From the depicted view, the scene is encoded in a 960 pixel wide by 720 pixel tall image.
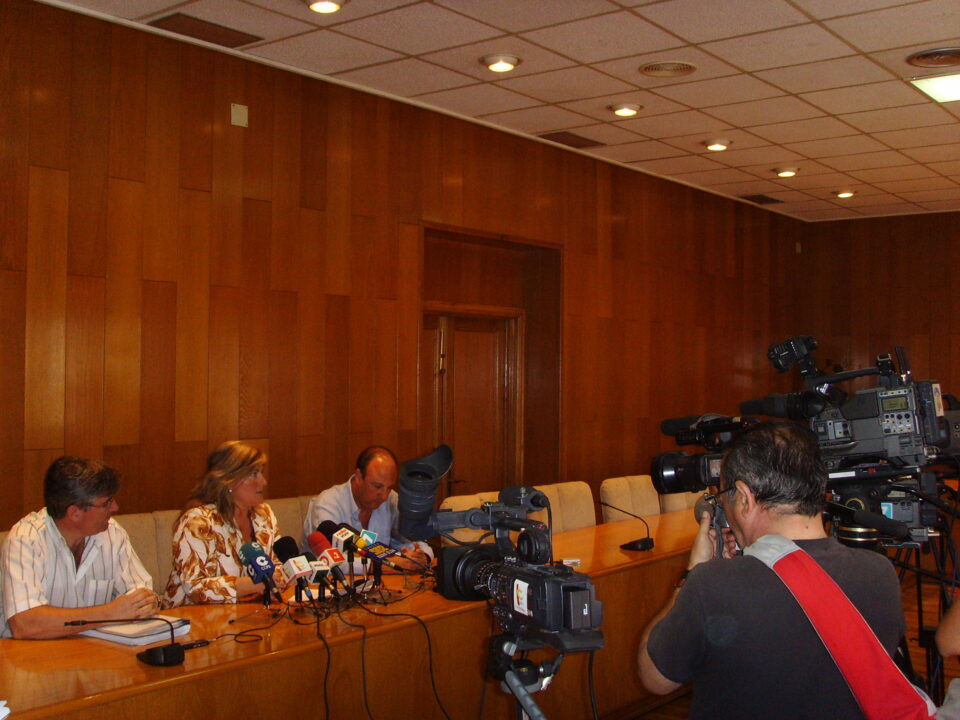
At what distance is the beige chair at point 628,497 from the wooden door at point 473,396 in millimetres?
1138

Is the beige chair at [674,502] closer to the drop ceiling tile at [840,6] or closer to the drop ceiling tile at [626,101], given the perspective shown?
the drop ceiling tile at [626,101]

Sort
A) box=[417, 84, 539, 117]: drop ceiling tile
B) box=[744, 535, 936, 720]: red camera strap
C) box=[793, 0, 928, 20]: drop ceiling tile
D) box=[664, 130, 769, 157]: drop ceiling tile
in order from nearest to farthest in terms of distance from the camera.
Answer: box=[744, 535, 936, 720]: red camera strap < box=[793, 0, 928, 20]: drop ceiling tile < box=[417, 84, 539, 117]: drop ceiling tile < box=[664, 130, 769, 157]: drop ceiling tile

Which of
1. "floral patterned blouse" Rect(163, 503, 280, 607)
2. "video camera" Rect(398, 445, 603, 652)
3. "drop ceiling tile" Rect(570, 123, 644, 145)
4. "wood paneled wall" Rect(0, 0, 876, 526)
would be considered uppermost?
"drop ceiling tile" Rect(570, 123, 644, 145)

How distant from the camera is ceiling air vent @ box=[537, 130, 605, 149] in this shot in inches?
265

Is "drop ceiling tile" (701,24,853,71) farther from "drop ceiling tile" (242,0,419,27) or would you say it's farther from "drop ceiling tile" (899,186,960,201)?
"drop ceiling tile" (899,186,960,201)

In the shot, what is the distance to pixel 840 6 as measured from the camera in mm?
4203

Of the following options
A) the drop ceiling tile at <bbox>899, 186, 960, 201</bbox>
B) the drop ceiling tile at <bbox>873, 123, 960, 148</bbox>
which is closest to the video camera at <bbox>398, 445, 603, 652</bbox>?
the drop ceiling tile at <bbox>873, 123, 960, 148</bbox>

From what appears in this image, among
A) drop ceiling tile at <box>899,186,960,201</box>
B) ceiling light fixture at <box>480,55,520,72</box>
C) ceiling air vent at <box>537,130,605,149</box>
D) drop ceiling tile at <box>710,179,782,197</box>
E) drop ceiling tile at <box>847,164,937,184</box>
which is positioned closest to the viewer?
ceiling light fixture at <box>480,55,520,72</box>

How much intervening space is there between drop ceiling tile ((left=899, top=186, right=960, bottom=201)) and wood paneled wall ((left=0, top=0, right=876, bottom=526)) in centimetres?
311

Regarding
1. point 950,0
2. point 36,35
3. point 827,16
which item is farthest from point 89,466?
point 950,0

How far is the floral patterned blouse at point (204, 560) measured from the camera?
3459 millimetres

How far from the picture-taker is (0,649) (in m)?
2.88

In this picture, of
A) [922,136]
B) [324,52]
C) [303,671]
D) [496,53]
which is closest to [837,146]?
[922,136]

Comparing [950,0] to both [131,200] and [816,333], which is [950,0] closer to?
[131,200]
